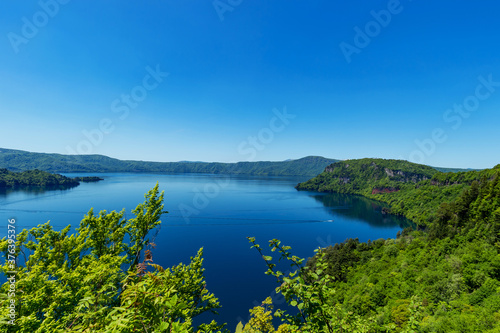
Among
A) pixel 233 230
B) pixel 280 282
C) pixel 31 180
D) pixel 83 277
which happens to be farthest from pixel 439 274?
pixel 31 180

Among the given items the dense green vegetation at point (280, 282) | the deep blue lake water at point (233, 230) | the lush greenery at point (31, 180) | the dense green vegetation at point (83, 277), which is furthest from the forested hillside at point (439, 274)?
the lush greenery at point (31, 180)

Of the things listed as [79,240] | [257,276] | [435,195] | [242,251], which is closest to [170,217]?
[242,251]

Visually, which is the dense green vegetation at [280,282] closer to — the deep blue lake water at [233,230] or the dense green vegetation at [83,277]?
the dense green vegetation at [83,277]

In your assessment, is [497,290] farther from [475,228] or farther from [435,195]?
[435,195]

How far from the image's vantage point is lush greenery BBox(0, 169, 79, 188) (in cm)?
16849

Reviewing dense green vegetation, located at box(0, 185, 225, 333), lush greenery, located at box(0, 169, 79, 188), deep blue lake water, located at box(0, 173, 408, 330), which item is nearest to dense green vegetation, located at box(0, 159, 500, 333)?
dense green vegetation, located at box(0, 185, 225, 333)

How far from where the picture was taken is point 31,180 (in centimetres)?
18112

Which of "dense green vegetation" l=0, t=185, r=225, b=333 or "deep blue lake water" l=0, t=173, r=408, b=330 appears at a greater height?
"dense green vegetation" l=0, t=185, r=225, b=333

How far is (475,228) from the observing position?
4225 centimetres

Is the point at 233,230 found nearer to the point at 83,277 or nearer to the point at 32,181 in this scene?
the point at 83,277

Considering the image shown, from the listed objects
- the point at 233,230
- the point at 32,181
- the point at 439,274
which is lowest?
the point at 233,230

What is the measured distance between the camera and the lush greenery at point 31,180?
168488 mm

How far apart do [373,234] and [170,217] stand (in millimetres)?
92848

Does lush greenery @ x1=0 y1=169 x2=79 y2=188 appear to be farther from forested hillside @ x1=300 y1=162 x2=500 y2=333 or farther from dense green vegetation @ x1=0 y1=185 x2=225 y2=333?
dense green vegetation @ x1=0 y1=185 x2=225 y2=333
